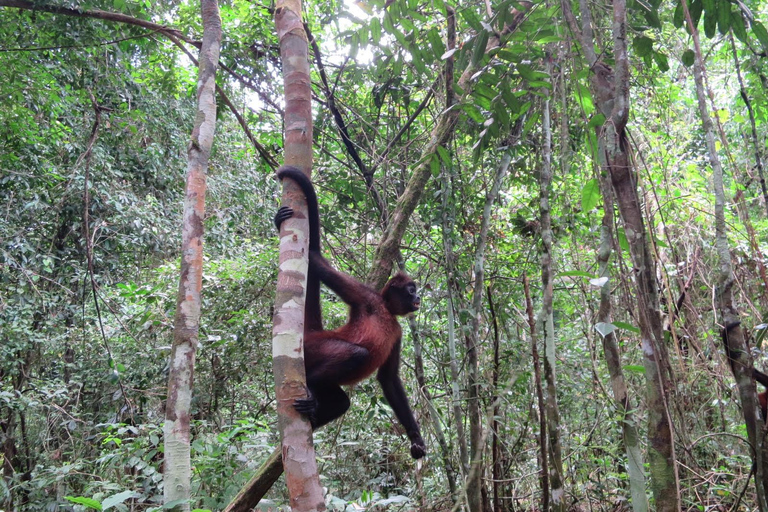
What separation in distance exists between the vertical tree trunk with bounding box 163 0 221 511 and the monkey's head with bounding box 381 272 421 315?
181 centimetres

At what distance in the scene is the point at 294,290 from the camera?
2.88 meters

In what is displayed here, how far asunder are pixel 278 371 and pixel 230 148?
12.4 meters

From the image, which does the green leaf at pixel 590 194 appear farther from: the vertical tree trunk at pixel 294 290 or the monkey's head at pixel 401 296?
the monkey's head at pixel 401 296

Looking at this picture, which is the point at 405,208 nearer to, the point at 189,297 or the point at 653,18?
the point at 189,297

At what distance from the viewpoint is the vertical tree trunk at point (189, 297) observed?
4.00 meters

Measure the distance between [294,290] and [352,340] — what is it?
5.95ft

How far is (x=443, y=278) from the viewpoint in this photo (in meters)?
6.61

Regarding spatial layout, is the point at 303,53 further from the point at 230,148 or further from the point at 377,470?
the point at 230,148

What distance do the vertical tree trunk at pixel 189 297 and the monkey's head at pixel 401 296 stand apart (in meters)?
1.81

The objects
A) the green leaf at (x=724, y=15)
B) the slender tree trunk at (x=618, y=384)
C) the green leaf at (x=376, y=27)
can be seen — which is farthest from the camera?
the green leaf at (x=376, y=27)

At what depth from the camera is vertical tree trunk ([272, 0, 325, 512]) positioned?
98.6 inches

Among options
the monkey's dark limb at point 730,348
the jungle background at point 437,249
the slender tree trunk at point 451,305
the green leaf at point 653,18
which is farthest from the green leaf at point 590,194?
the slender tree trunk at point 451,305

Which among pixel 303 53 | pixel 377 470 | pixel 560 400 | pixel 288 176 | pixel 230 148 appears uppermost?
pixel 230 148

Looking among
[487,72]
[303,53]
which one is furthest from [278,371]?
[487,72]
